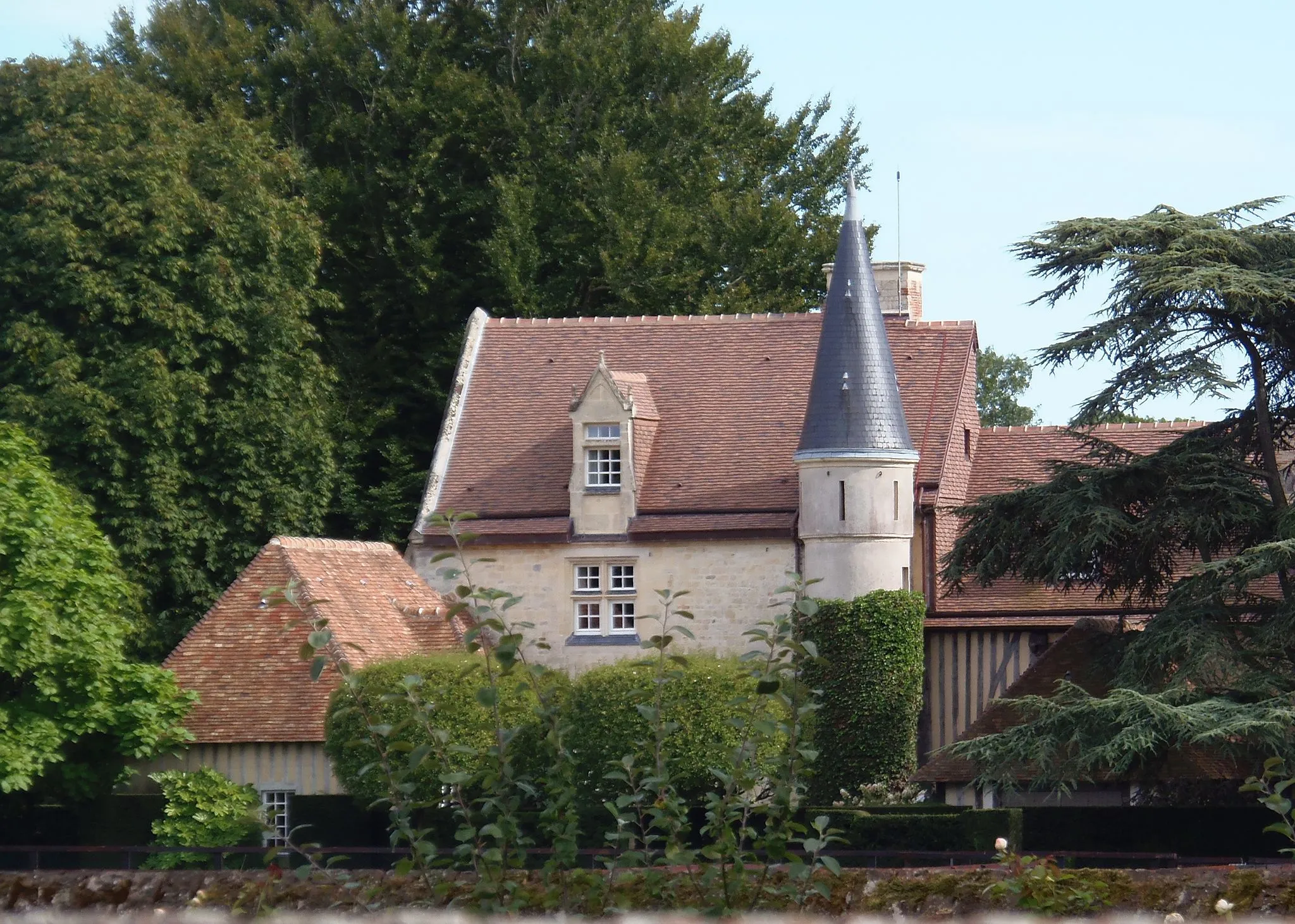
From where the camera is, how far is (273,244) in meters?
36.0

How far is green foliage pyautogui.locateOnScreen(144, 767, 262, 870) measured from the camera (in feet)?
88.3

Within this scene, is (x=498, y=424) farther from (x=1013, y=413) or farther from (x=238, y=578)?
(x=1013, y=413)

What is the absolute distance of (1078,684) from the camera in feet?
89.4

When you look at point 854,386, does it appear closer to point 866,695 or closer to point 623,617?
point 866,695

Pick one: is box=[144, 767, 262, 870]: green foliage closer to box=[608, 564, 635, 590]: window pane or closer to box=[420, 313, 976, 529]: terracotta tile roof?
box=[420, 313, 976, 529]: terracotta tile roof

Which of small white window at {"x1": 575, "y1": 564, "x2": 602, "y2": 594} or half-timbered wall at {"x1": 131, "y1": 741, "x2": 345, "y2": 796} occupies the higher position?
small white window at {"x1": 575, "y1": 564, "x2": 602, "y2": 594}

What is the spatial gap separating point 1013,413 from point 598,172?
1385 inches

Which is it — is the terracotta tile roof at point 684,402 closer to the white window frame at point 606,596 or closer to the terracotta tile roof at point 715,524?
the terracotta tile roof at point 715,524

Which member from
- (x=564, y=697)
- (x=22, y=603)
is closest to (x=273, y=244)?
(x=22, y=603)

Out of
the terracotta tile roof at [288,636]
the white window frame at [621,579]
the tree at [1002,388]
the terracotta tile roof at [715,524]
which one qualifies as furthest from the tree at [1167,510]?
the tree at [1002,388]

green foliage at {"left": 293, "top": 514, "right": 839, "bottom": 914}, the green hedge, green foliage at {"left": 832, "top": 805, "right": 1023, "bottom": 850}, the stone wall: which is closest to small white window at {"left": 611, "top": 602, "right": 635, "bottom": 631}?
the stone wall

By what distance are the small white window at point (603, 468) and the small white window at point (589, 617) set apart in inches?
73.5

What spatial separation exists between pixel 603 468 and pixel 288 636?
18.6 feet

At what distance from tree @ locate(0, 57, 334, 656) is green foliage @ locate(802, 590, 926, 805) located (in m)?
11.0
